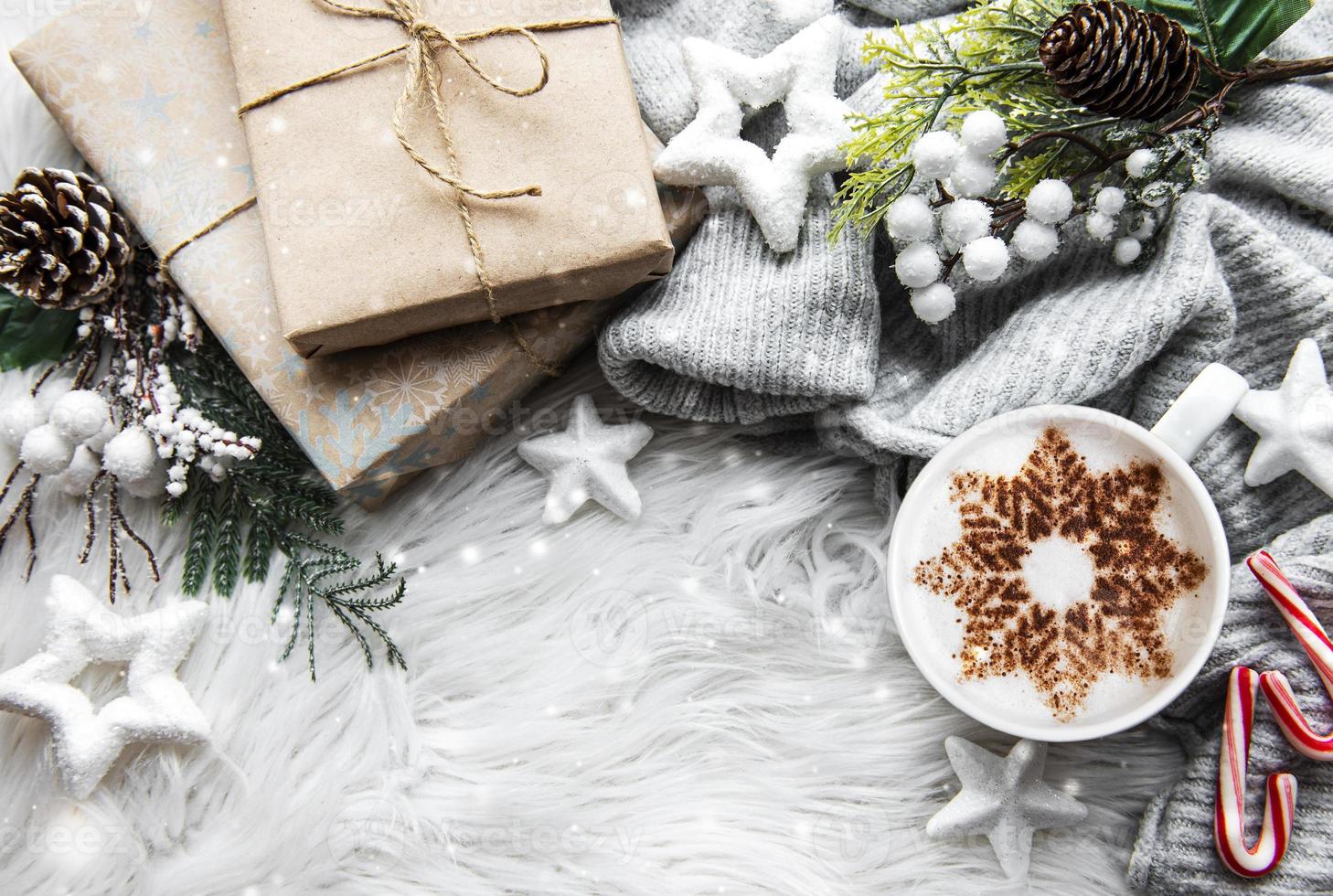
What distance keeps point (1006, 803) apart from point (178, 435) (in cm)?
88

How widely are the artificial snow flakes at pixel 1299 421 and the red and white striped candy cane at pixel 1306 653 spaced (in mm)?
84

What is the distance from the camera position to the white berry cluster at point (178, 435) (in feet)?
2.90

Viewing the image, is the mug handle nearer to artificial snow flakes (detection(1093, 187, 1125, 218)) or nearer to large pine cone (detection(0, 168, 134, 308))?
artificial snow flakes (detection(1093, 187, 1125, 218))

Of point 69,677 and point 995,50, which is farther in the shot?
point 69,677

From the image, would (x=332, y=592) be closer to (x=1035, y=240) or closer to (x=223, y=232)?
(x=223, y=232)

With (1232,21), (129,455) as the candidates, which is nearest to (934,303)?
(1232,21)

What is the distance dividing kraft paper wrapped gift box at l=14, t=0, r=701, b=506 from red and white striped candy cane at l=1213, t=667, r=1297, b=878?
0.68 m

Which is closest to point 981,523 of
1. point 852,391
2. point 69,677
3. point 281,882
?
point 852,391

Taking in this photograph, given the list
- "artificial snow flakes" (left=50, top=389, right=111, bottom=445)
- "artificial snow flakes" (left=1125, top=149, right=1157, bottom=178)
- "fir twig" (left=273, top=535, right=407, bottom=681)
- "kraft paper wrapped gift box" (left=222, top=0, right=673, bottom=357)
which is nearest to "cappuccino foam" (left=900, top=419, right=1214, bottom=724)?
"artificial snow flakes" (left=1125, top=149, right=1157, bottom=178)

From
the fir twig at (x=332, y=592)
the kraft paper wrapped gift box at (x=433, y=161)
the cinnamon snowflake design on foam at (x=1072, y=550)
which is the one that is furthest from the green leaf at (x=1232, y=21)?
the fir twig at (x=332, y=592)

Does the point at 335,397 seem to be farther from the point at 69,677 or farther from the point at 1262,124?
the point at 1262,124

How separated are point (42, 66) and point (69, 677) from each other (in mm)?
593

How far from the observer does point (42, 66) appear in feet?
2.86

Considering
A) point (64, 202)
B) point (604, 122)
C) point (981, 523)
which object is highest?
point (604, 122)
